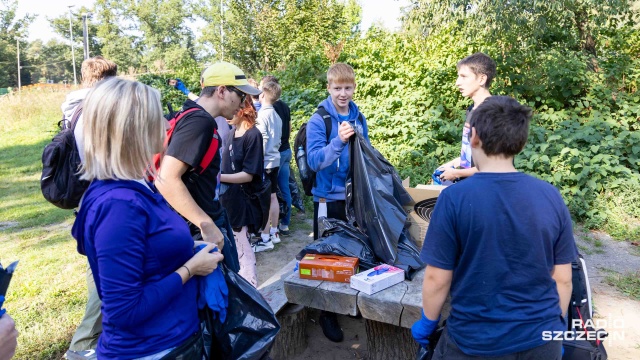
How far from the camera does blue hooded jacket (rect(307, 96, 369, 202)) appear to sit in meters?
3.03

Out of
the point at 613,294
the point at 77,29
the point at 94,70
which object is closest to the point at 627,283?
the point at 613,294

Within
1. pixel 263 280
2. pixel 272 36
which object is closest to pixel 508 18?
pixel 263 280

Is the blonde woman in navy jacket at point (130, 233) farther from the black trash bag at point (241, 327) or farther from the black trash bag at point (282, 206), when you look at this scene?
the black trash bag at point (282, 206)

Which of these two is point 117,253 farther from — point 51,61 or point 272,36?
point 51,61

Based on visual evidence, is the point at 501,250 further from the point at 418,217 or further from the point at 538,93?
the point at 538,93

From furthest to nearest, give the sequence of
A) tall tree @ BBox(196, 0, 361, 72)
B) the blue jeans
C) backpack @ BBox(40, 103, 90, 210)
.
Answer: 1. tall tree @ BBox(196, 0, 361, 72)
2. the blue jeans
3. backpack @ BBox(40, 103, 90, 210)

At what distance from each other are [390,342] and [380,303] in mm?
675

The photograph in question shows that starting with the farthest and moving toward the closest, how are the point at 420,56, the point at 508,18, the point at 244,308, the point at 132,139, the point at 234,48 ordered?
the point at 234,48
the point at 420,56
the point at 508,18
the point at 244,308
the point at 132,139

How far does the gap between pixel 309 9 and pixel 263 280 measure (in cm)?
1505

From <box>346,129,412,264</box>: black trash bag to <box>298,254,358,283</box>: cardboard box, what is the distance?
260 millimetres

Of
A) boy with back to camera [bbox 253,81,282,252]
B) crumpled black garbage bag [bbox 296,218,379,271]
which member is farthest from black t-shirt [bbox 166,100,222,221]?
boy with back to camera [bbox 253,81,282,252]

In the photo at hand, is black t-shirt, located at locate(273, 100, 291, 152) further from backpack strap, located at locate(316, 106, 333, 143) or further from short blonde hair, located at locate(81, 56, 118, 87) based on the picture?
short blonde hair, located at locate(81, 56, 118, 87)

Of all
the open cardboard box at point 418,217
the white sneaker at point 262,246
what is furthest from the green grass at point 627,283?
the white sneaker at point 262,246

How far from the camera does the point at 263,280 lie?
4.28 m
